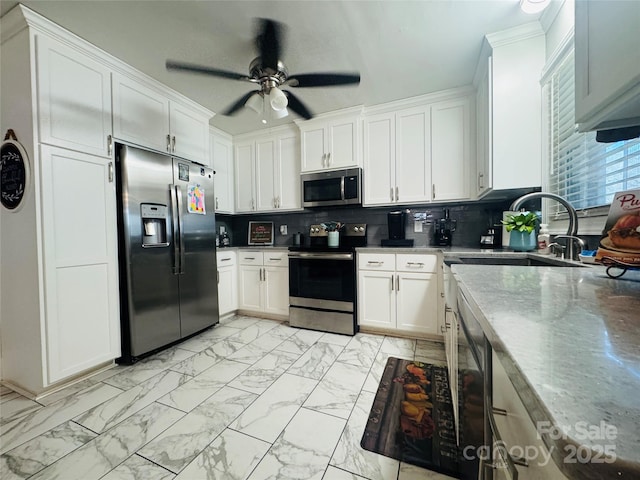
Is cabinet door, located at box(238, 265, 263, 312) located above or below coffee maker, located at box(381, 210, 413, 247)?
below

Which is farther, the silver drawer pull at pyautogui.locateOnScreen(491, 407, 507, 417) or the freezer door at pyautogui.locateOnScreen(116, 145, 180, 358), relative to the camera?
the freezer door at pyautogui.locateOnScreen(116, 145, 180, 358)

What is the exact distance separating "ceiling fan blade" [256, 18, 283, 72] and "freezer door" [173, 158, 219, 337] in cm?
130

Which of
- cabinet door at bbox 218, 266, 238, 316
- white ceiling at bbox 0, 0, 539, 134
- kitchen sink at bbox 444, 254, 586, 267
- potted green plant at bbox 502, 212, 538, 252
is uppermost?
white ceiling at bbox 0, 0, 539, 134

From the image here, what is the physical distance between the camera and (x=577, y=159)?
154cm

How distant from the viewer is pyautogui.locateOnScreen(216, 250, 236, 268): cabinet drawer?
3.02 metres

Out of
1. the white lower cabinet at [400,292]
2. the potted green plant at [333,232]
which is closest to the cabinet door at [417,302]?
the white lower cabinet at [400,292]

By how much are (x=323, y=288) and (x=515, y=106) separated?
7.29ft

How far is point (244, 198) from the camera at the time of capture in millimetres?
3570

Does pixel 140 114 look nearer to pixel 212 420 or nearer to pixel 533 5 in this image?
pixel 212 420

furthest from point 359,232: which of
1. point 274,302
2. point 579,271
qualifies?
point 579,271

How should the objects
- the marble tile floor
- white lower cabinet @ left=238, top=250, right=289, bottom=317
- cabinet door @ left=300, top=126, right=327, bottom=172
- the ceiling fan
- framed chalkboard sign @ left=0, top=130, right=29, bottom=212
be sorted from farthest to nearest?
1. white lower cabinet @ left=238, top=250, right=289, bottom=317
2. cabinet door @ left=300, top=126, right=327, bottom=172
3. framed chalkboard sign @ left=0, top=130, right=29, bottom=212
4. the ceiling fan
5. the marble tile floor

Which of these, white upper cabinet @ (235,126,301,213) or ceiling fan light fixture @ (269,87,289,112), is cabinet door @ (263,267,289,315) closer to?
white upper cabinet @ (235,126,301,213)

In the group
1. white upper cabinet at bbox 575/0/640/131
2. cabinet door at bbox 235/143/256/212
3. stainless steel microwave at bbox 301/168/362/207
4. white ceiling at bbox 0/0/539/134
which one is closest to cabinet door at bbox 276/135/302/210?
stainless steel microwave at bbox 301/168/362/207

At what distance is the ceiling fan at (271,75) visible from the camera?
1545 mm
